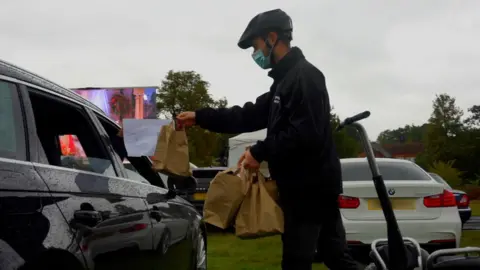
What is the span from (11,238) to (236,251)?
852 cm

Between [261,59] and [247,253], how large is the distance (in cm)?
687

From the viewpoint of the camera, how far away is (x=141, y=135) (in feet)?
13.1

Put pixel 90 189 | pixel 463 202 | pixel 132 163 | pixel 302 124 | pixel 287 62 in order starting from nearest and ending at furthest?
pixel 90 189, pixel 302 124, pixel 287 62, pixel 132 163, pixel 463 202

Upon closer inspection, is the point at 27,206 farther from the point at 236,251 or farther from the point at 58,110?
the point at 236,251

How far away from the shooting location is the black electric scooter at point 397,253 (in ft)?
10.6

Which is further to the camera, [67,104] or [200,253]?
[200,253]

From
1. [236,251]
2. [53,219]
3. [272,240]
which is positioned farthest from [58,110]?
[272,240]

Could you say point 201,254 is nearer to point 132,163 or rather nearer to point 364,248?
point 132,163

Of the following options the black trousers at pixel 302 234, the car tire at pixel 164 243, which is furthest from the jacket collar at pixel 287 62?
the car tire at pixel 164 243

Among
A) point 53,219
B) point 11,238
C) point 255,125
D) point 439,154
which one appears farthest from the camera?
point 439,154

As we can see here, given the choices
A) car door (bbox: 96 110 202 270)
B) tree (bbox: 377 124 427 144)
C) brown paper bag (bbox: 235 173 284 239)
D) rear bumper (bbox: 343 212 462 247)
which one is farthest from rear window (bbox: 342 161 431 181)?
tree (bbox: 377 124 427 144)

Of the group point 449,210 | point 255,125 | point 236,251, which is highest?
point 255,125

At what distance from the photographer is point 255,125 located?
158 inches

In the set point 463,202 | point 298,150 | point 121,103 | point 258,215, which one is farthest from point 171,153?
point 121,103
